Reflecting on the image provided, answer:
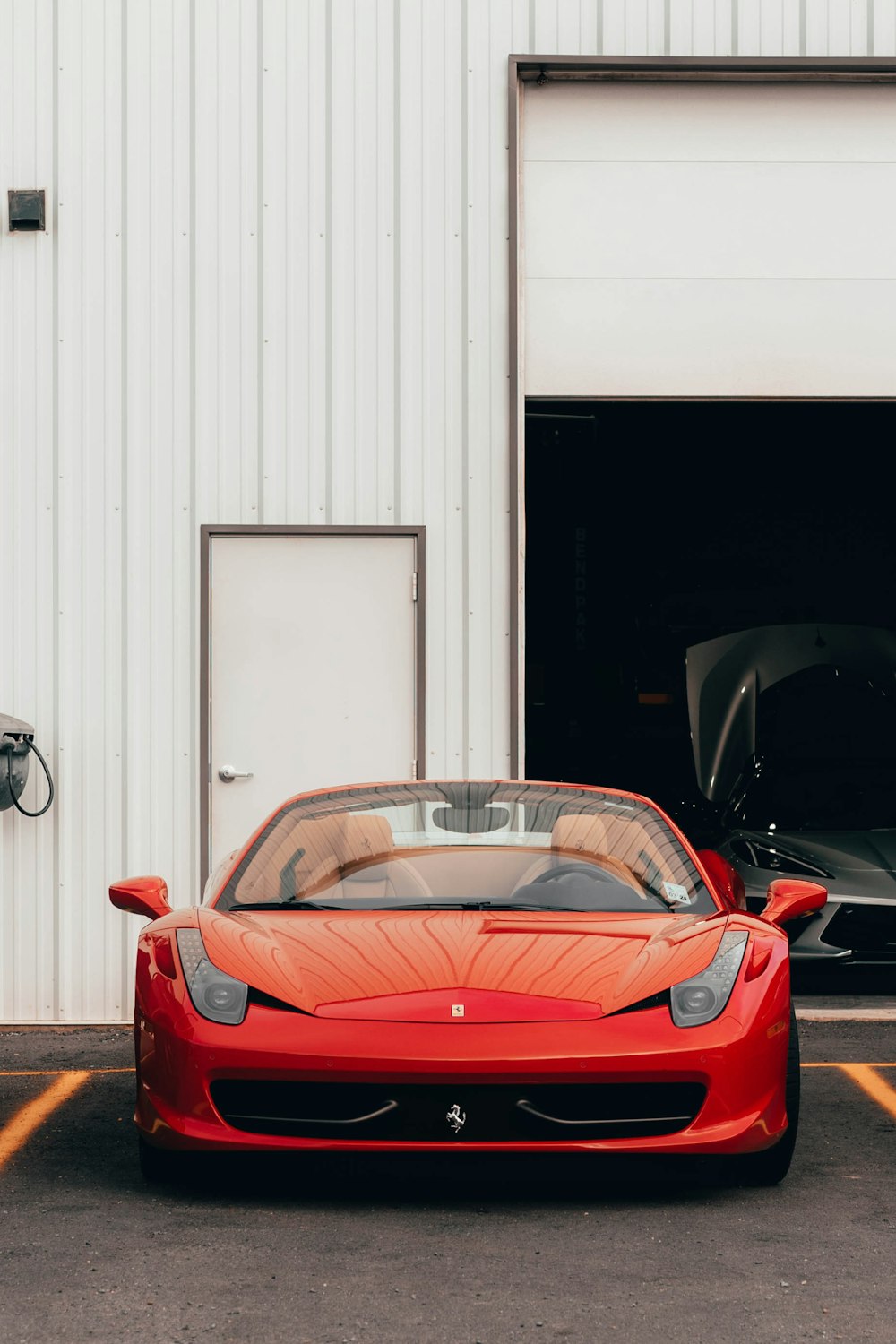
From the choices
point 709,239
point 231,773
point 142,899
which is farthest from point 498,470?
point 142,899

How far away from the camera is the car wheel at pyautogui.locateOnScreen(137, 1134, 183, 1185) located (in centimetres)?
435

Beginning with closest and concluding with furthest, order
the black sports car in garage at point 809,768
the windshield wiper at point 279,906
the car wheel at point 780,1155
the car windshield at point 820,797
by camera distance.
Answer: the car wheel at point 780,1155 → the windshield wiper at point 279,906 → the black sports car in garage at point 809,768 → the car windshield at point 820,797

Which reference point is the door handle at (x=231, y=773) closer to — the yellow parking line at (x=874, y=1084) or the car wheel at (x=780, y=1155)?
the yellow parking line at (x=874, y=1084)

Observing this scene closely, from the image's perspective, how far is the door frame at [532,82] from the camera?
8047 mm

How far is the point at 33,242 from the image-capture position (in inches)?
320

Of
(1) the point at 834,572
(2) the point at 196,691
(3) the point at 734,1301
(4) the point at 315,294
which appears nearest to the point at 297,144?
(4) the point at 315,294

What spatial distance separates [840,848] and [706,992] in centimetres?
486

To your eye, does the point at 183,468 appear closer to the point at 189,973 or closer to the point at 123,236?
the point at 123,236

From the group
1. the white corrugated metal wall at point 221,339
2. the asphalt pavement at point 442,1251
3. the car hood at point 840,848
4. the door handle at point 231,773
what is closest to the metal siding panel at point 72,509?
the white corrugated metal wall at point 221,339

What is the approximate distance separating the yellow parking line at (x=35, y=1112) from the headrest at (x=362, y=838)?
1.41 meters

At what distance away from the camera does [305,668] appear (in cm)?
803

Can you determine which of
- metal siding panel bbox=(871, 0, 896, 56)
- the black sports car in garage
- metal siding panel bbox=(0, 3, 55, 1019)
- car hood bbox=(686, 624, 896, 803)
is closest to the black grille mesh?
metal siding panel bbox=(0, 3, 55, 1019)

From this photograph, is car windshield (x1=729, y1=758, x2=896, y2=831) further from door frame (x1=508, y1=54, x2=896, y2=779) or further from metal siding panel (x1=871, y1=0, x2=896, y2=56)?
metal siding panel (x1=871, y1=0, x2=896, y2=56)

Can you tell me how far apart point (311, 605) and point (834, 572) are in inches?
291
